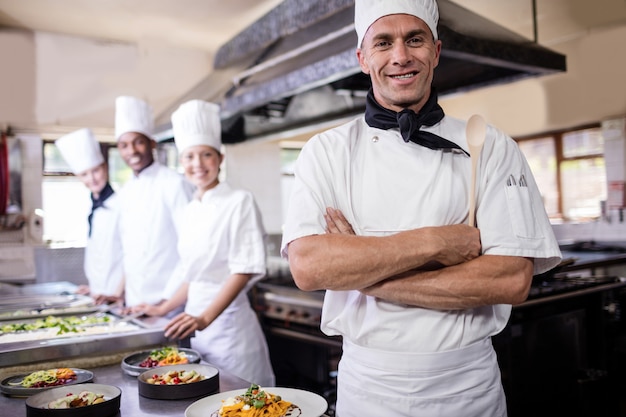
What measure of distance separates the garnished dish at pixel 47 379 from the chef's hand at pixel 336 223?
988 mm

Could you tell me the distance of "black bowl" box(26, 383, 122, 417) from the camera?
146 centimetres

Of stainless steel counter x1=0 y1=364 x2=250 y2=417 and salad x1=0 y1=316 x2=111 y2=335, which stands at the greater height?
salad x1=0 y1=316 x2=111 y2=335

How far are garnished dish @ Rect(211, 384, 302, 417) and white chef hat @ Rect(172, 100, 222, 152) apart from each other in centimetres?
172

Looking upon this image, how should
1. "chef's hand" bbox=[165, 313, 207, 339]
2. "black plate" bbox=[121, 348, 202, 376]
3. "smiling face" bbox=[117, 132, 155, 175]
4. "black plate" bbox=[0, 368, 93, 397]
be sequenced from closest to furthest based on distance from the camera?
1. "black plate" bbox=[0, 368, 93, 397]
2. "black plate" bbox=[121, 348, 202, 376]
3. "chef's hand" bbox=[165, 313, 207, 339]
4. "smiling face" bbox=[117, 132, 155, 175]

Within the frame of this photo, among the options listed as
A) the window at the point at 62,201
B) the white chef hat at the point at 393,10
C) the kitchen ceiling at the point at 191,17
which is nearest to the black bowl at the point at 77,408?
the white chef hat at the point at 393,10

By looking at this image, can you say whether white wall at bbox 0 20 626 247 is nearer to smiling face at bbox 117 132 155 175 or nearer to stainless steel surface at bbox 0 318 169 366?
smiling face at bbox 117 132 155 175

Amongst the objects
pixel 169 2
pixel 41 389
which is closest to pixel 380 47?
pixel 41 389

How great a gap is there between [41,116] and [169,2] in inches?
80.9

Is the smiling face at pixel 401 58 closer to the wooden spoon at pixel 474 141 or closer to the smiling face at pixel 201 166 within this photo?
the wooden spoon at pixel 474 141

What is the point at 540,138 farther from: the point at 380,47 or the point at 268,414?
the point at 268,414

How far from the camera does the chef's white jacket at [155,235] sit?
11.4 feet

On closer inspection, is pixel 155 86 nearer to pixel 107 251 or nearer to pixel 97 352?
pixel 107 251

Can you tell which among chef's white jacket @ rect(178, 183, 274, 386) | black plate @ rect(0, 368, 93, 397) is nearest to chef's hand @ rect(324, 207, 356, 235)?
black plate @ rect(0, 368, 93, 397)

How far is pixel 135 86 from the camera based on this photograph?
7.19m
